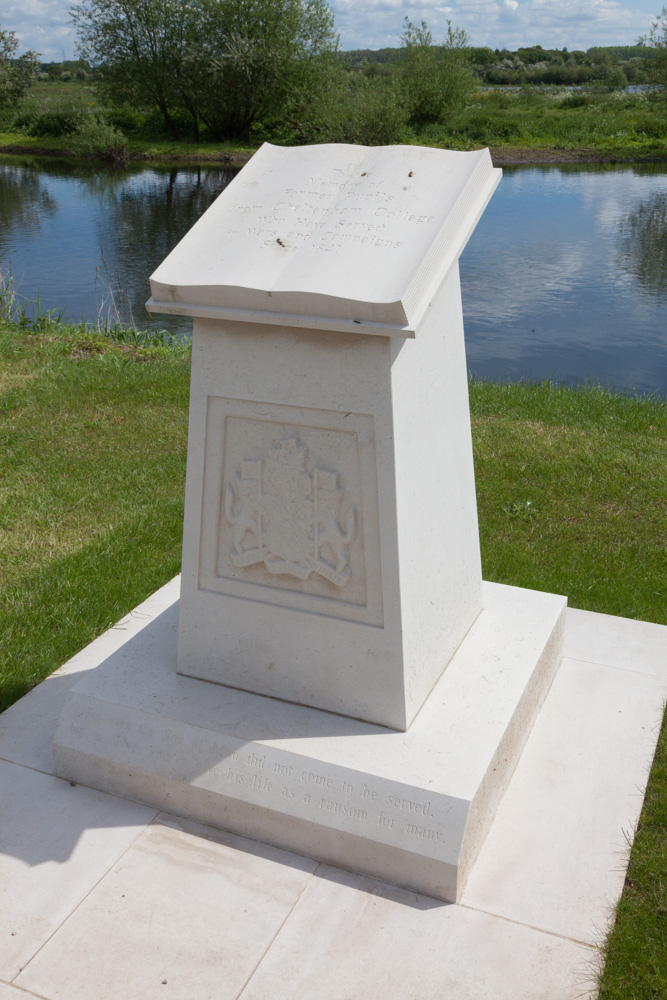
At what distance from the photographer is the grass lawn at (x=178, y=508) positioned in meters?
3.13

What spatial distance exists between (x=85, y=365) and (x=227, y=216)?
4541 millimetres

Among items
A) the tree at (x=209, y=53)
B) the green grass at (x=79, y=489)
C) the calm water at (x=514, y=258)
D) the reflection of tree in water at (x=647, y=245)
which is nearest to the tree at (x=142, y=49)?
the tree at (x=209, y=53)

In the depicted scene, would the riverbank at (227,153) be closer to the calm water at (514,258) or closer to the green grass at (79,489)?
the calm water at (514,258)

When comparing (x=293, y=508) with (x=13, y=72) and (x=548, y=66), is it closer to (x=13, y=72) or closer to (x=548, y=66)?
(x=13, y=72)

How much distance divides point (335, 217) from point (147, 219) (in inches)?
726

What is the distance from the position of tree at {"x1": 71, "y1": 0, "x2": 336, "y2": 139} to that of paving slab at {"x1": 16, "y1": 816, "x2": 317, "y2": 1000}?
33071mm

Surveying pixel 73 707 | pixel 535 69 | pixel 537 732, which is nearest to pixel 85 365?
pixel 73 707

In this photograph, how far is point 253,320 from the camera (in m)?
2.21

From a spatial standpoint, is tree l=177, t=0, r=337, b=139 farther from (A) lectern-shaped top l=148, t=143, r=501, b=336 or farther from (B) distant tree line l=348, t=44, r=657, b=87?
(A) lectern-shaped top l=148, t=143, r=501, b=336

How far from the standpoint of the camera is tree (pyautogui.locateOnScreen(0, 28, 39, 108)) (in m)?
33.7

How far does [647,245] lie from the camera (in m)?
16.3

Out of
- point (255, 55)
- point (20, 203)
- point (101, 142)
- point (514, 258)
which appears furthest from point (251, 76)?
point (514, 258)

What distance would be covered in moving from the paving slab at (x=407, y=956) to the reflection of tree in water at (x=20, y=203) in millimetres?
16297

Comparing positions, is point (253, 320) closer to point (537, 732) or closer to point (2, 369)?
point (537, 732)
